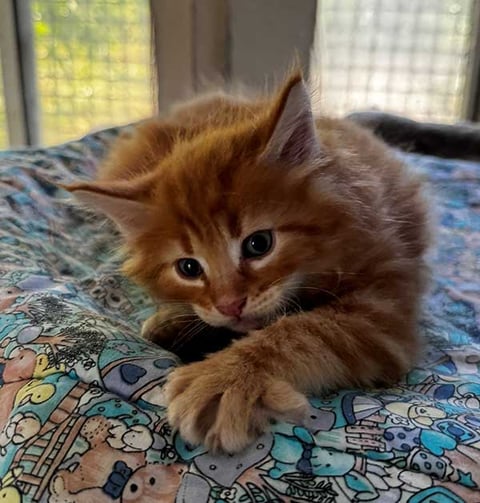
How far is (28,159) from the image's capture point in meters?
1.90

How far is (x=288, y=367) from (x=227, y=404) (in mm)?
131

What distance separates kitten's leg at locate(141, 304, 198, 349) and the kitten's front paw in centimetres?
29

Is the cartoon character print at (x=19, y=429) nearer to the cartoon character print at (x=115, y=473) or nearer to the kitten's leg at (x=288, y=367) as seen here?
the cartoon character print at (x=115, y=473)

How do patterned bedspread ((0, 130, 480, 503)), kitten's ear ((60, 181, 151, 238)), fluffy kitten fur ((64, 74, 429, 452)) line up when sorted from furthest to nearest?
kitten's ear ((60, 181, 151, 238))
fluffy kitten fur ((64, 74, 429, 452))
patterned bedspread ((0, 130, 480, 503))

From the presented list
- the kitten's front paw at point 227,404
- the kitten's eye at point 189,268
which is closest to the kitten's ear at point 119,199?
the kitten's eye at point 189,268

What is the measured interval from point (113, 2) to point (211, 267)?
87.6 inches

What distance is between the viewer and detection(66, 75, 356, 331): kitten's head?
1080mm

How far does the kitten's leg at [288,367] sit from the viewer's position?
85 cm

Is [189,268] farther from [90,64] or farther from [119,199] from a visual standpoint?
[90,64]

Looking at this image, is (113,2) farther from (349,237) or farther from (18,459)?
(18,459)

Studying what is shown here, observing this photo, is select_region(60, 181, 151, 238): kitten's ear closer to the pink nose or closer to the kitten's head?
the kitten's head

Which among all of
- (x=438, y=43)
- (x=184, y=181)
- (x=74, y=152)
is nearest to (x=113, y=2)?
(x=74, y=152)

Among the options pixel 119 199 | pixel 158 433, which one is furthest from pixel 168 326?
pixel 158 433

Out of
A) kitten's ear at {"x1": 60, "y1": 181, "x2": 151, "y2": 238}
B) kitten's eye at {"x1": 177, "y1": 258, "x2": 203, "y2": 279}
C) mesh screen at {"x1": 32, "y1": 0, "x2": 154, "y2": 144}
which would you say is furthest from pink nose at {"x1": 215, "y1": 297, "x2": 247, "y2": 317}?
mesh screen at {"x1": 32, "y1": 0, "x2": 154, "y2": 144}
